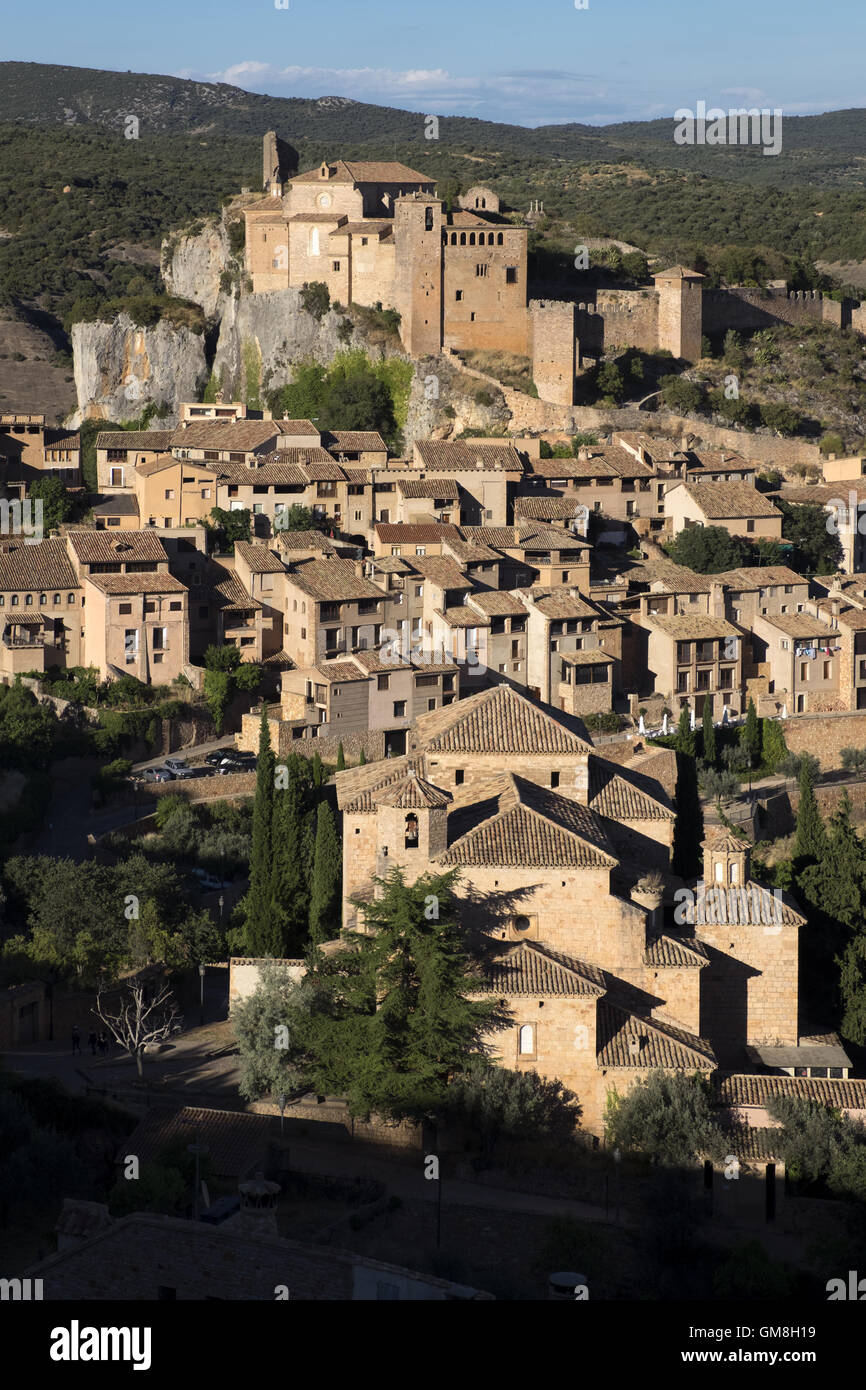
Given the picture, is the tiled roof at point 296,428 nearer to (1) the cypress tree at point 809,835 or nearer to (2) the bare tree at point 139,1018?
(1) the cypress tree at point 809,835

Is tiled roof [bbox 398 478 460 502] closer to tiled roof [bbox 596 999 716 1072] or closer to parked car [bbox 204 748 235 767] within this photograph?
parked car [bbox 204 748 235 767]

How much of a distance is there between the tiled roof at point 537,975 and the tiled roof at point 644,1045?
53 centimetres

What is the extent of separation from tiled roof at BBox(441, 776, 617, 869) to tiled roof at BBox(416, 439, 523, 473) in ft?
80.0

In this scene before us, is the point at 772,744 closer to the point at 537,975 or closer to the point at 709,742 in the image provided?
the point at 709,742

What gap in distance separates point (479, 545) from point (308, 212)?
63.5 ft

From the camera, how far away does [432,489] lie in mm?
50344

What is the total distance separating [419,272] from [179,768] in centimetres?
2325

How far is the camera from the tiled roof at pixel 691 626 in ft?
153

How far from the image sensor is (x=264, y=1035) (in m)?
26.6

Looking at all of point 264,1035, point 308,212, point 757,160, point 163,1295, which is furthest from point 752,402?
point 757,160

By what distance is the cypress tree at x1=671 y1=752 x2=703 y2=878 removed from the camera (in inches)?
1282

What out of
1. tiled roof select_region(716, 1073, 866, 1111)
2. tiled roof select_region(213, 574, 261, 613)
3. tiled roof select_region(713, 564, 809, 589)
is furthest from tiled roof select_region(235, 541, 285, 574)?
tiled roof select_region(716, 1073, 866, 1111)

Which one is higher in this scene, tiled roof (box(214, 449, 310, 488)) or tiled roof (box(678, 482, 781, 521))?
tiled roof (box(214, 449, 310, 488))

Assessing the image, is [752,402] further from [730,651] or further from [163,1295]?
[163,1295]
